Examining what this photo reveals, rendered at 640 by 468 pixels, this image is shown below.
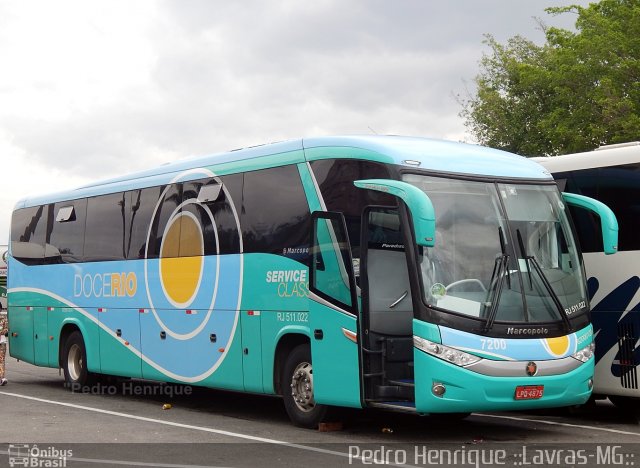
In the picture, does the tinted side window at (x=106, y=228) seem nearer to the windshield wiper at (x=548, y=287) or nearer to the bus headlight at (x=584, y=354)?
the windshield wiper at (x=548, y=287)

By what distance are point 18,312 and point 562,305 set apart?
12.8 metres

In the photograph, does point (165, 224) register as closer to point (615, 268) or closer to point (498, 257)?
point (498, 257)

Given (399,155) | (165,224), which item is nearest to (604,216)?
(399,155)

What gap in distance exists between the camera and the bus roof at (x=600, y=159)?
44.0 ft

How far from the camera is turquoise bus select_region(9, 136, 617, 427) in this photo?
1103 cm

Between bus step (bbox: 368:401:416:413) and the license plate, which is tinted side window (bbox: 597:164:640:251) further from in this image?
bus step (bbox: 368:401:416:413)

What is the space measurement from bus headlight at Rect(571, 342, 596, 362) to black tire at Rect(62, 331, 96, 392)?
→ 10.1m

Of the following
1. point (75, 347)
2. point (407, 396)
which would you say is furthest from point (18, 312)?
point (407, 396)

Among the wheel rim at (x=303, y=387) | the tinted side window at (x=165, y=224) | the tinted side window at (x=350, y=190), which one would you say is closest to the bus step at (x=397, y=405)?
the wheel rim at (x=303, y=387)

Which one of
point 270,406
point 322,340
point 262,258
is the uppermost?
point 262,258

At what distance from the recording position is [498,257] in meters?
11.4

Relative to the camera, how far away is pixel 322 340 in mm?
12242

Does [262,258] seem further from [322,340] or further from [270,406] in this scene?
[270,406]

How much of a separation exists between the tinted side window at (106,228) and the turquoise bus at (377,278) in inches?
68.1
